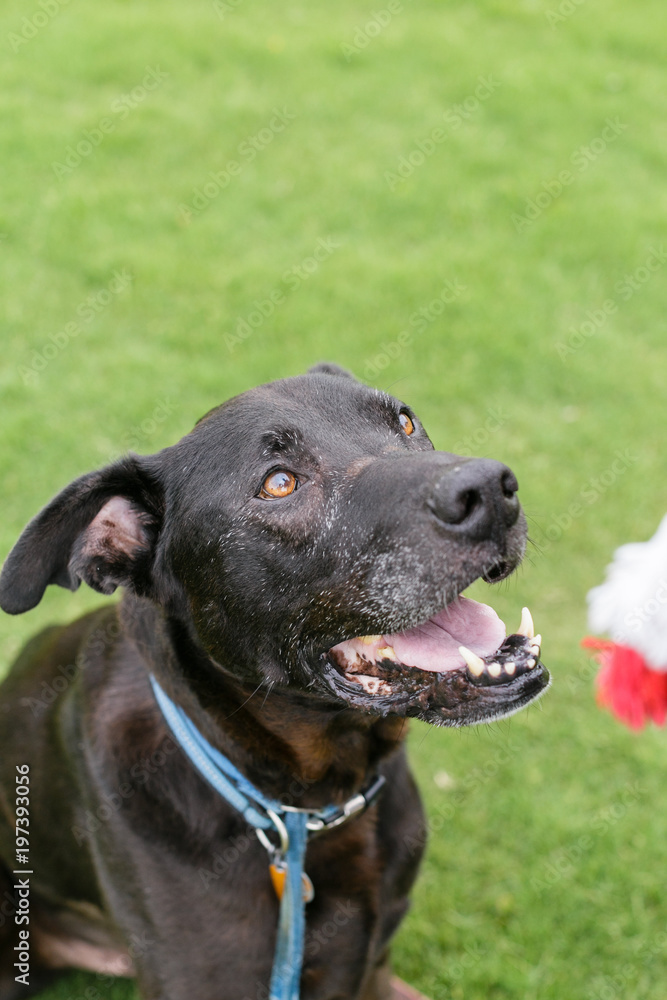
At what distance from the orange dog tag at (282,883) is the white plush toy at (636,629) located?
1.12 m

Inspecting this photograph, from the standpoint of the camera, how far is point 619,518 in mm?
5590

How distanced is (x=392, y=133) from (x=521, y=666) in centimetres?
734

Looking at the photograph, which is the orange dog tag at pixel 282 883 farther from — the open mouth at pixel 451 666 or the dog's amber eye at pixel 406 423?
the dog's amber eye at pixel 406 423

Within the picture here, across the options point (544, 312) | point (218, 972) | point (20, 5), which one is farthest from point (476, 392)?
point (20, 5)

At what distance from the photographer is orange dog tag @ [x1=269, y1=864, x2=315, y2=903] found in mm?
2699

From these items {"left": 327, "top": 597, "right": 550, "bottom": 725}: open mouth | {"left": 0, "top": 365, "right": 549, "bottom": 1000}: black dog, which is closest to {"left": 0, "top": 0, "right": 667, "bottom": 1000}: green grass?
{"left": 0, "top": 365, "right": 549, "bottom": 1000}: black dog

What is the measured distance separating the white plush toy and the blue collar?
91 cm

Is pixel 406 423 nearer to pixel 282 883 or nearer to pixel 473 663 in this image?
pixel 473 663

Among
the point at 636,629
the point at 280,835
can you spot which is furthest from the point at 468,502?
the point at 280,835

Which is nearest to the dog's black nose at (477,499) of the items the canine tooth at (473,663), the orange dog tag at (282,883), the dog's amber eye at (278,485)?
the canine tooth at (473,663)

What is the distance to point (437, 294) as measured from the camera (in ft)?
22.8

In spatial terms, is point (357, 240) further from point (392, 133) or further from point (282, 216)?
point (392, 133)

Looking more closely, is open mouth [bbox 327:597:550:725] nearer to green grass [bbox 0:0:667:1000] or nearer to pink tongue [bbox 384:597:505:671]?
pink tongue [bbox 384:597:505:671]

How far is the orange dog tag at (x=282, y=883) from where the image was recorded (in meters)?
2.70
